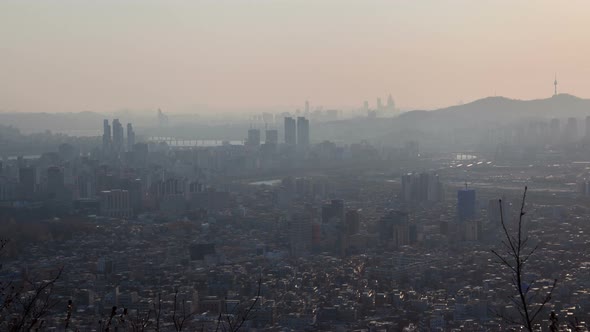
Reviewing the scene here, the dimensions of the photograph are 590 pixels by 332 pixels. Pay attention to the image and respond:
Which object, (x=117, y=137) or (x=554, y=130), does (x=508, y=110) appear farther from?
(x=117, y=137)

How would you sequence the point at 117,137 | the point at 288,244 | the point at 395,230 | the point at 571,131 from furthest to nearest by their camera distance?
the point at 571,131 < the point at 117,137 < the point at 395,230 < the point at 288,244

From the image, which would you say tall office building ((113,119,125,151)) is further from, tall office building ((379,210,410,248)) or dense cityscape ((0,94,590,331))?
tall office building ((379,210,410,248))

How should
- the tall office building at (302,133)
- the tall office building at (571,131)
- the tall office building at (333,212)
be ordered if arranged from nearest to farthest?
the tall office building at (333,212) → the tall office building at (571,131) → the tall office building at (302,133)

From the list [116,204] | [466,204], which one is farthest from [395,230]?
[116,204]

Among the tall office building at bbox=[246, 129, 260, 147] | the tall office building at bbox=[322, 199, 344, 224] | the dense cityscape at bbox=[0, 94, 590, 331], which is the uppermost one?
the tall office building at bbox=[246, 129, 260, 147]

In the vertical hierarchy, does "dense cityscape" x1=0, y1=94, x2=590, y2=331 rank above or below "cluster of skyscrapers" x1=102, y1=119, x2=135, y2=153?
below

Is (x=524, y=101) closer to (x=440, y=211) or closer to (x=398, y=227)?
(x=440, y=211)

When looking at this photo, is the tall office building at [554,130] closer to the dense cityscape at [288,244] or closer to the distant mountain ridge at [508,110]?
the dense cityscape at [288,244]

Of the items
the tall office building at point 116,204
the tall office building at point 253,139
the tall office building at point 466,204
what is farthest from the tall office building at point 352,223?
the tall office building at point 253,139

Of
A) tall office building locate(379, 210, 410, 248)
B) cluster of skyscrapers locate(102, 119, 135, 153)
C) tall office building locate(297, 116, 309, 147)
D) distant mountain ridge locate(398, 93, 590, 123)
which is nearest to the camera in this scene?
tall office building locate(379, 210, 410, 248)

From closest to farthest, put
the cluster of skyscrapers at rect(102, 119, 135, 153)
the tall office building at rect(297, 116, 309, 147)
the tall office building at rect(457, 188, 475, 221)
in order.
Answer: the tall office building at rect(457, 188, 475, 221), the cluster of skyscrapers at rect(102, 119, 135, 153), the tall office building at rect(297, 116, 309, 147)

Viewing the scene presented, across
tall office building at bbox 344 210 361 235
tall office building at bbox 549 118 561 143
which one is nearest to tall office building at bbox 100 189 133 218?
tall office building at bbox 344 210 361 235

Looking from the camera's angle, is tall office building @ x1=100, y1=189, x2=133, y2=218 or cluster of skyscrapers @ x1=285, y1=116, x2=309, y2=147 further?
cluster of skyscrapers @ x1=285, y1=116, x2=309, y2=147
